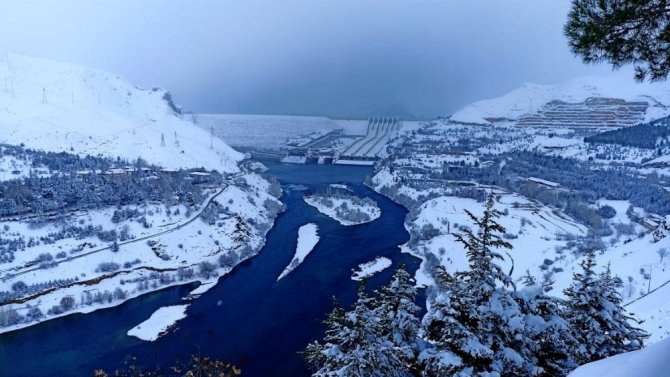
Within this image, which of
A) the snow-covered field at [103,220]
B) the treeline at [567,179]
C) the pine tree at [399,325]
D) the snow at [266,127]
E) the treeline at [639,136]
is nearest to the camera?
the pine tree at [399,325]

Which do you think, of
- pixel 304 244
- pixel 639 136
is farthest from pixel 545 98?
pixel 304 244

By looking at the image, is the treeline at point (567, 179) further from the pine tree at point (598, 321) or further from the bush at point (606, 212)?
the pine tree at point (598, 321)

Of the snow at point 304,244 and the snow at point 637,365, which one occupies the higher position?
the snow at point 637,365

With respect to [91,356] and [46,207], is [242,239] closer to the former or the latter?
[46,207]

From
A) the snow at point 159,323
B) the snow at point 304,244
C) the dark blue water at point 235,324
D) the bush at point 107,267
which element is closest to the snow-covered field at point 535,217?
the dark blue water at point 235,324

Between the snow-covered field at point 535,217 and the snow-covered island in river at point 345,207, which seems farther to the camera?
the snow-covered island in river at point 345,207

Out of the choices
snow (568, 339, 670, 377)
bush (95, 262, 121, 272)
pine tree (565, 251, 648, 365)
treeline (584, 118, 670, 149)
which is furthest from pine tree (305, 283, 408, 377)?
treeline (584, 118, 670, 149)

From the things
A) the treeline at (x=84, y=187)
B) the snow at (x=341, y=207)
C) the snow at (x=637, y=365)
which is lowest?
the snow at (x=341, y=207)
